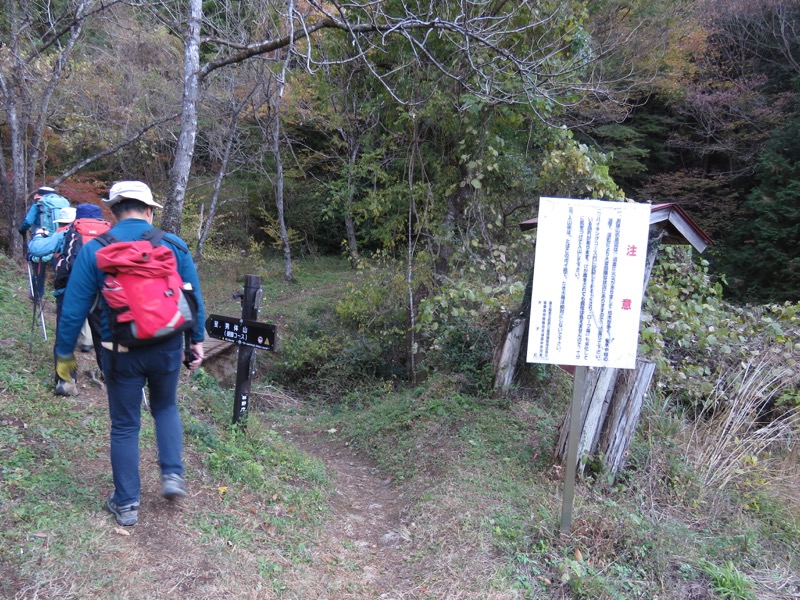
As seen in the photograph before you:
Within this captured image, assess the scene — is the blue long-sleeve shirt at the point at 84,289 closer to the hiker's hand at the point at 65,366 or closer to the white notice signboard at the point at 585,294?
the hiker's hand at the point at 65,366

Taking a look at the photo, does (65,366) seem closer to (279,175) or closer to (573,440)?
(573,440)

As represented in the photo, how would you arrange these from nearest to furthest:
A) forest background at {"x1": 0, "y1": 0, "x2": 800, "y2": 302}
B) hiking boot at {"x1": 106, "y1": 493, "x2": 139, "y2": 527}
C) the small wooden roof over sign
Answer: hiking boot at {"x1": 106, "y1": 493, "x2": 139, "y2": 527} → the small wooden roof over sign → forest background at {"x1": 0, "y1": 0, "x2": 800, "y2": 302}

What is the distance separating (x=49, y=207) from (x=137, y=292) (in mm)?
3497

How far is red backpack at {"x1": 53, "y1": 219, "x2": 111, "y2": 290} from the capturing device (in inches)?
181

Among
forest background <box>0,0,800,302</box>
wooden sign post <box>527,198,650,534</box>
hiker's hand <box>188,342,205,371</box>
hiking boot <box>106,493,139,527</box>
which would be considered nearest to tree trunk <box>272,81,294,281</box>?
forest background <box>0,0,800,302</box>

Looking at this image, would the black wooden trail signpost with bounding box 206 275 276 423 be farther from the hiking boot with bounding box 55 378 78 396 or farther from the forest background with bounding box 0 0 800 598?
the forest background with bounding box 0 0 800 598

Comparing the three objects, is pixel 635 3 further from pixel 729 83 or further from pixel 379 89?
pixel 379 89

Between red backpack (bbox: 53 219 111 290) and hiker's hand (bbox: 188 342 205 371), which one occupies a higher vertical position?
red backpack (bbox: 53 219 111 290)

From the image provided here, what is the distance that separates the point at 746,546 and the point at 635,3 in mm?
12953

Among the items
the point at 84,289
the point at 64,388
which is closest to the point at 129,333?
the point at 84,289

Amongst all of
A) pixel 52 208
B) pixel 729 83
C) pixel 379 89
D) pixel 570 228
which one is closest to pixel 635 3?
pixel 729 83

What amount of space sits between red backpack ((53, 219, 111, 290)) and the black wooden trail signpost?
3.80 ft

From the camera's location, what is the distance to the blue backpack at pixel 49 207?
5.68 metres

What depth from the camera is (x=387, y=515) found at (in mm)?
4852
